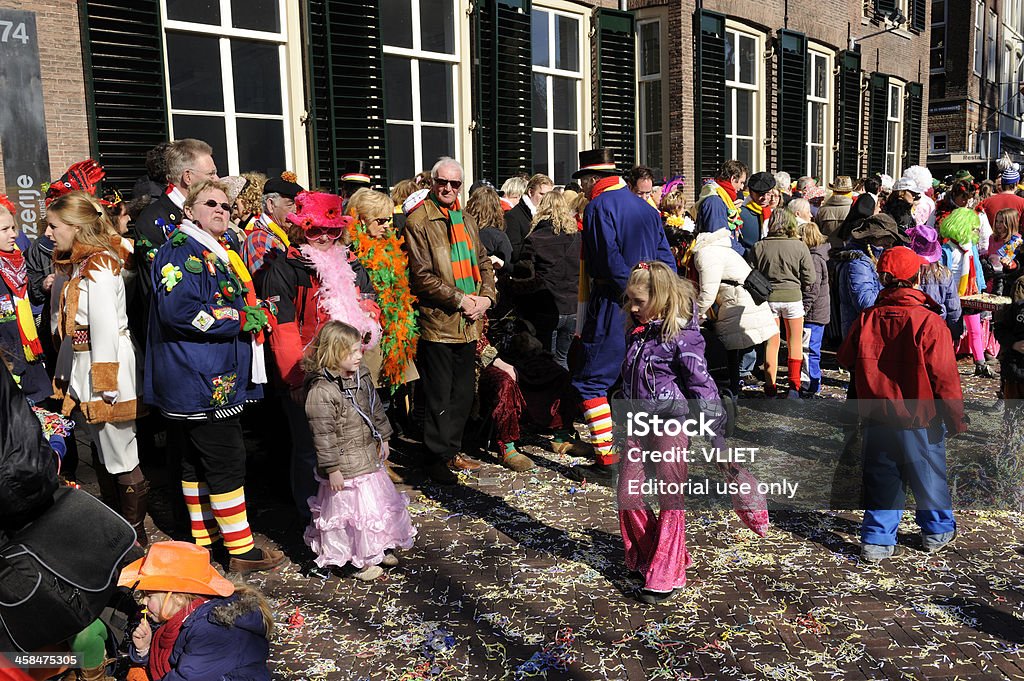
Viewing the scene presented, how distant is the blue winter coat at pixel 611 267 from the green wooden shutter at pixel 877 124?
53.9 ft

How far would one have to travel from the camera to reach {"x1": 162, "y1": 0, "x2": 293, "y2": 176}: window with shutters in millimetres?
8453

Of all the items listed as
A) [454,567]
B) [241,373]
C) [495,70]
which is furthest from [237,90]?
[454,567]

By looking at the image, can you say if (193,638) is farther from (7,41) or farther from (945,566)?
(7,41)

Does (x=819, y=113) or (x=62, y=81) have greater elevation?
(x=819, y=113)

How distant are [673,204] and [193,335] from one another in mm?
5274

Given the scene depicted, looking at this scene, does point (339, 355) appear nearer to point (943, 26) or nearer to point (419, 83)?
point (419, 83)

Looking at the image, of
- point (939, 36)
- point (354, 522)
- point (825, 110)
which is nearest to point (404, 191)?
point (354, 522)

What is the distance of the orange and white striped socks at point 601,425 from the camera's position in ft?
18.7

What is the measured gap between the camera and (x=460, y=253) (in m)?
5.67

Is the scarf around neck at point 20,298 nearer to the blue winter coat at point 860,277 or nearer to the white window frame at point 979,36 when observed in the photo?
the blue winter coat at point 860,277

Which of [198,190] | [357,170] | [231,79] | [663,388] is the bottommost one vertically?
[663,388]

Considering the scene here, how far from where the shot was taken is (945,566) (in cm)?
436

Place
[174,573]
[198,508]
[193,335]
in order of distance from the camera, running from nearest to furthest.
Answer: [174,573] → [193,335] → [198,508]

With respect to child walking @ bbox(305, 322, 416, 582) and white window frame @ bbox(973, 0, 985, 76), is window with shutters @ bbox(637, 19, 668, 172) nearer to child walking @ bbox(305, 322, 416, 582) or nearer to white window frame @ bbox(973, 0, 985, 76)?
child walking @ bbox(305, 322, 416, 582)
